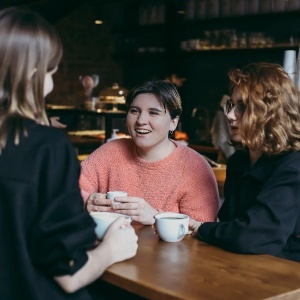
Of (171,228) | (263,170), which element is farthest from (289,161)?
(171,228)

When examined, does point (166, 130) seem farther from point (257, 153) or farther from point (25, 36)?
point (25, 36)

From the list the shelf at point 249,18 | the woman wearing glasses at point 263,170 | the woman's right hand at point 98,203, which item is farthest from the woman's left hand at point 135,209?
the shelf at point 249,18

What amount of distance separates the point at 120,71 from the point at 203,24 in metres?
1.98

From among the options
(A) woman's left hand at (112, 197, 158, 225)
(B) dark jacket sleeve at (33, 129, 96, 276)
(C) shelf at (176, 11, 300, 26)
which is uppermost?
(C) shelf at (176, 11, 300, 26)

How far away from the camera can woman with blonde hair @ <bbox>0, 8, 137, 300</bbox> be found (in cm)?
141

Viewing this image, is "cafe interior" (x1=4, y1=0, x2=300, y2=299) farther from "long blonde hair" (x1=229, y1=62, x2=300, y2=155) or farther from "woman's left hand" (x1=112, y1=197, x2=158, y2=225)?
"long blonde hair" (x1=229, y1=62, x2=300, y2=155)

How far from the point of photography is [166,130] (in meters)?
2.60

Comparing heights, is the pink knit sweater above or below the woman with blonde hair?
below

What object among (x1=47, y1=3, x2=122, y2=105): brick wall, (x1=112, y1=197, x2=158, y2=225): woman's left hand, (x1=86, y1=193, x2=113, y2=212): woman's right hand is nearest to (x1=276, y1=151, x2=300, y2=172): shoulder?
(x1=112, y1=197, x2=158, y2=225): woman's left hand

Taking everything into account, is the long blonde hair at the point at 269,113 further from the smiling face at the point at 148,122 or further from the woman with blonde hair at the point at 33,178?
the woman with blonde hair at the point at 33,178

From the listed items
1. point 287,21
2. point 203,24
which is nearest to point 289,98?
point 287,21

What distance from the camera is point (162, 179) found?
2.54 m

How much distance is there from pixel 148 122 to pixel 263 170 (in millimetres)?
650

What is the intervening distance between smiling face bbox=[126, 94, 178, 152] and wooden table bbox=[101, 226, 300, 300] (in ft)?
2.16
